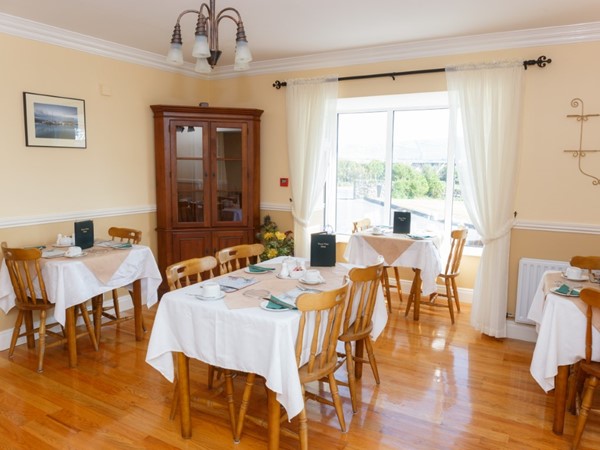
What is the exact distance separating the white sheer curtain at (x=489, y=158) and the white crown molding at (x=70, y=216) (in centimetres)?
335

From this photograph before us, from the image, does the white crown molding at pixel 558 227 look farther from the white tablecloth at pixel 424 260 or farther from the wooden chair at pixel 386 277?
the wooden chair at pixel 386 277

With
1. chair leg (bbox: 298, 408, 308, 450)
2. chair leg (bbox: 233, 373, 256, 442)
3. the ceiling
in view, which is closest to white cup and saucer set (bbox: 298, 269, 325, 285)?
chair leg (bbox: 233, 373, 256, 442)

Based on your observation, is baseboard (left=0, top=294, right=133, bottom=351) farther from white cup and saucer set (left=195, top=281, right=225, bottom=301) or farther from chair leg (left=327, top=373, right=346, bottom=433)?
chair leg (left=327, top=373, right=346, bottom=433)

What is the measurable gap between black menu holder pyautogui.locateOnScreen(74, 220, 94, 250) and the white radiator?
12.5 feet

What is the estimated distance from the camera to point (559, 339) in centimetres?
258

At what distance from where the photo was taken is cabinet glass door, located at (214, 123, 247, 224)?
5156mm

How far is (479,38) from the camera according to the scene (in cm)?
412

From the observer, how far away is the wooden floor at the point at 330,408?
257 cm

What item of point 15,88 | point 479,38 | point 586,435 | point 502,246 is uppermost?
point 479,38

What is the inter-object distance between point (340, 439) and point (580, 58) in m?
3.60

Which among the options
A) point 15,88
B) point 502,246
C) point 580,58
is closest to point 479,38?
point 580,58

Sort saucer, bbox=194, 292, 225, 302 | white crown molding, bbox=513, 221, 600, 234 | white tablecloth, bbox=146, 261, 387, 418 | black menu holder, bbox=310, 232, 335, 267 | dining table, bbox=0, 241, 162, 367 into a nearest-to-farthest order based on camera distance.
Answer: white tablecloth, bbox=146, 261, 387, 418, saucer, bbox=194, 292, 225, 302, black menu holder, bbox=310, 232, 335, 267, dining table, bbox=0, 241, 162, 367, white crown molding, bbox=513, 221, 600, 234

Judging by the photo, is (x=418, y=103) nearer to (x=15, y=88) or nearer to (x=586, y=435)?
(x=586, y=435)

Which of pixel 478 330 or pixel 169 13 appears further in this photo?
pixel 478 330
